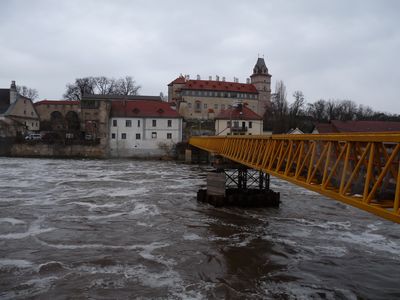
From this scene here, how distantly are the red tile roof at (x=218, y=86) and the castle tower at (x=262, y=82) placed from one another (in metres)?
5.36

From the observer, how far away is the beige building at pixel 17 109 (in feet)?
211

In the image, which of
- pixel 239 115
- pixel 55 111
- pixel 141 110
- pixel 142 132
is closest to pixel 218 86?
pixel 239 115

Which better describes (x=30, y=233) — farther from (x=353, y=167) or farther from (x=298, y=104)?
(x=298, y=104)

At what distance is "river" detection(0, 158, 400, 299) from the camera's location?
1012cm

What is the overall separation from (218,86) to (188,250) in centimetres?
8522

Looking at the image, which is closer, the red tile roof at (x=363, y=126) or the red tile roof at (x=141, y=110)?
the red tile roof at (x=363, y=126)

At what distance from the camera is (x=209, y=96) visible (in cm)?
9356

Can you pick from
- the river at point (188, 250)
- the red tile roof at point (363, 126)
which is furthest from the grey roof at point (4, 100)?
the red tile roof at point (363, 126)

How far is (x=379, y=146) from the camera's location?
24.2 feet

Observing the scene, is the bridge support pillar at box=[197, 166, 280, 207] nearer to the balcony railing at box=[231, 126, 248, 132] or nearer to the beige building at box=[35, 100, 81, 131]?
the balcony railing at box=[231, 126, 248, 132]

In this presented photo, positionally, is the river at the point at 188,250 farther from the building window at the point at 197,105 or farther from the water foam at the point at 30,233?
the building window at the point at 197,105

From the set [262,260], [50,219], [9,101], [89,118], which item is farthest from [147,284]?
[9,101]

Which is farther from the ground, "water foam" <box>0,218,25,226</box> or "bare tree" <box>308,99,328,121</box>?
"bare tree" <box>308,99,328,121</box>

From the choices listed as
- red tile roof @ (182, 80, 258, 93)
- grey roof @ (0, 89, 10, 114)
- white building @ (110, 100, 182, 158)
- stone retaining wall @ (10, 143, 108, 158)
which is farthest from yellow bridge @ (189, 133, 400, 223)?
red tile roof @ (182, 80, 258, 93)
